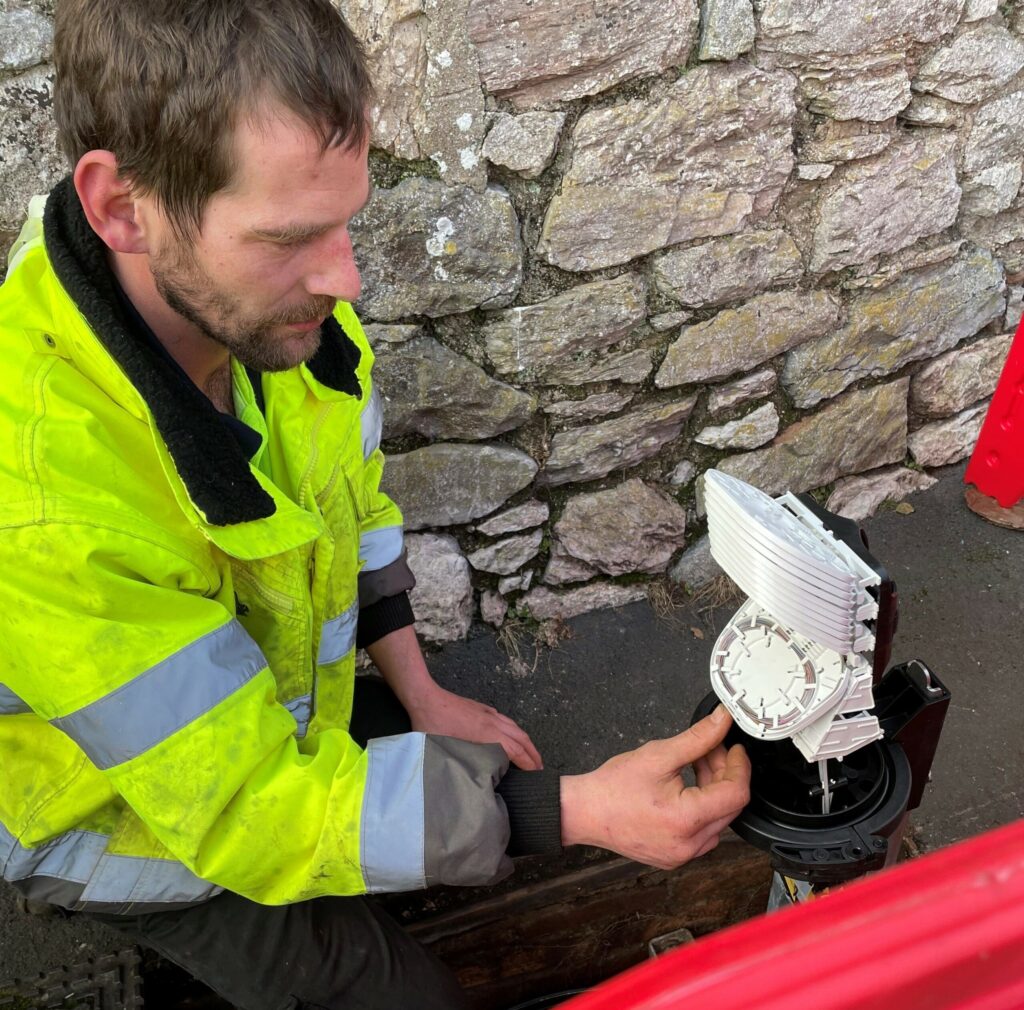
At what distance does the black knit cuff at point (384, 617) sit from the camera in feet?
6.89

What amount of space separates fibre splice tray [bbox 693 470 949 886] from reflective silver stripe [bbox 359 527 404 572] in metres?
0.85

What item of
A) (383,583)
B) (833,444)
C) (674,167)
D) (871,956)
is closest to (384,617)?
(383,583)

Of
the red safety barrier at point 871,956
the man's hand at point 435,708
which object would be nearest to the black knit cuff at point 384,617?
the man's hand at point 435,708

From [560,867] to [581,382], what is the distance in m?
1.18

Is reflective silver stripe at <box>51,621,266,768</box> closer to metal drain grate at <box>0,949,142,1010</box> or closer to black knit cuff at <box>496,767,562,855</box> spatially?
black knit cuff at <box>496,767,562,855</box>

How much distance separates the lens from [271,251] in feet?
4.59

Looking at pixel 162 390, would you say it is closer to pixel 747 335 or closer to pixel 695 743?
pixel 695 743

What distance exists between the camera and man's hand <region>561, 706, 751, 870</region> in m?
1.41

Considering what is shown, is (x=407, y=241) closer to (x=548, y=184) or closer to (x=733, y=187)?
(x=548, y=184)

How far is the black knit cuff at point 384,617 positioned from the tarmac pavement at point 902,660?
707mm

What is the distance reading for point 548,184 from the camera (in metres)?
2.22

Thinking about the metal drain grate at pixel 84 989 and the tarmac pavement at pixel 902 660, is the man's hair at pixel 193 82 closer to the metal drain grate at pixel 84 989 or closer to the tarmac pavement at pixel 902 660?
the metal drain grate at pixel 84 989

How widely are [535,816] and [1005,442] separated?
2273 millimetres

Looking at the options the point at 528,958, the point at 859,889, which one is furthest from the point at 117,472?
the point at 528,958
